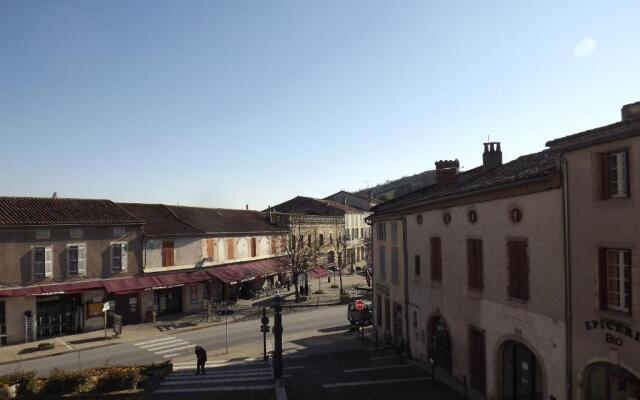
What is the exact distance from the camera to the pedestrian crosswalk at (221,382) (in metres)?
18.2

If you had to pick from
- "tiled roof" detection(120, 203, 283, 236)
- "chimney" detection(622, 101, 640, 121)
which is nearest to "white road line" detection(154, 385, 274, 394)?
"chimney" detection(622, 101, 640, 121)

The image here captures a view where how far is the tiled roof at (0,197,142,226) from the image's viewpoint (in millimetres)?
29906

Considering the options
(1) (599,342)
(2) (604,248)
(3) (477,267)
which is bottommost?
(1) (599,342)

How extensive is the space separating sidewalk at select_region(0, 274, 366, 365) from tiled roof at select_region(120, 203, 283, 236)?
6.65 m

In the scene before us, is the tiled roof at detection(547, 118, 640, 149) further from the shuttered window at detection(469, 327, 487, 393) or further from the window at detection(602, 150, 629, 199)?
the shuttered window at detection(469, 327, 487, 393)

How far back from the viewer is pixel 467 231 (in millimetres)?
18172

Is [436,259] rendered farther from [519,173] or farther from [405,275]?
[519,173]

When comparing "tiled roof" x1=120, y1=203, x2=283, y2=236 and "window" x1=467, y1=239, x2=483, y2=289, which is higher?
"tiled roof" x1=120, y1=203, x2=283, y2=236

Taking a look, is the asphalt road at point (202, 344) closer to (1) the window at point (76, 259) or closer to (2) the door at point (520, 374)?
(1) the window at point (76, 259)

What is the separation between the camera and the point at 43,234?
1184 inches

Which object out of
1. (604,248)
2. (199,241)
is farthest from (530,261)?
(199,241)

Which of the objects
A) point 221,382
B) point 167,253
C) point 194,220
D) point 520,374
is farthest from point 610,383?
point 194,220

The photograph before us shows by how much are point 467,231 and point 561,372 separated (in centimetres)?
623

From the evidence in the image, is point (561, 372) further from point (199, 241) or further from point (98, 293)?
point (199, 241)
